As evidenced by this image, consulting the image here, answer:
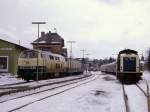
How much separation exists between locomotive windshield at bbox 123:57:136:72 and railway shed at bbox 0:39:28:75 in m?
22.5

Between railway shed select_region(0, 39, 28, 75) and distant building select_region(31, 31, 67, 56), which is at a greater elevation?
distant building select_region(31, 31, 67, 56)

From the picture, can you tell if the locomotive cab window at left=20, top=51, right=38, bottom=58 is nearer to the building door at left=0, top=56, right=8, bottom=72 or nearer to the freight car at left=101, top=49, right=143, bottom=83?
the freight car at left=101, top=49, right=143, bottom=83

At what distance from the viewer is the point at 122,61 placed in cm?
3716

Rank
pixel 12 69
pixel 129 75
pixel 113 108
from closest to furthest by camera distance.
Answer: pixel 113 108
pixel 129 75
pixel 12 69

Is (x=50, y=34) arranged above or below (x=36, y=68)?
above

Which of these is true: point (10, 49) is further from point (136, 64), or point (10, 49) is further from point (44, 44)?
point (44, 44)

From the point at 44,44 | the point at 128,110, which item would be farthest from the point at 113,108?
the point at 44,44

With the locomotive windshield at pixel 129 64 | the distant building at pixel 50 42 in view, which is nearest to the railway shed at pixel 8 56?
the locomotive windshield at pixel 129 64

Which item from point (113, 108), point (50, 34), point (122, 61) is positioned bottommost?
point (113, 108)

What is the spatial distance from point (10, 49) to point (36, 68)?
15.5 metres

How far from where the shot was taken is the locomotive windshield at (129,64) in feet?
121

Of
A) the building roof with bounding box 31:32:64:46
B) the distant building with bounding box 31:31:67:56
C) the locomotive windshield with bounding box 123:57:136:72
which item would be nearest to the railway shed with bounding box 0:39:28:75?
the locomotive windshield with bounding box 123:57:136:72

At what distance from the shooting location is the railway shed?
55.1m

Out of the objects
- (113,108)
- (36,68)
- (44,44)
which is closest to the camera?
(113,108)
